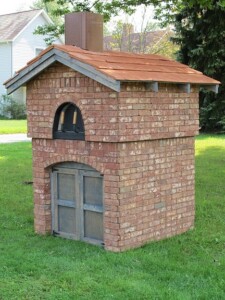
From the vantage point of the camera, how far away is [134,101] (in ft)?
22.1

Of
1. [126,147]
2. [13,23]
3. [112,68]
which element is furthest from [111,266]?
[13,23]

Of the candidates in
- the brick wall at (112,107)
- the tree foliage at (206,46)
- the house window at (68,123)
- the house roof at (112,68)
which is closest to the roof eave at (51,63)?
the house roof at (112,68)

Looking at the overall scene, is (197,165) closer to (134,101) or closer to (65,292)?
(134,101)

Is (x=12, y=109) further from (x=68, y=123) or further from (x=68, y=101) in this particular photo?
(x=68, y=101)

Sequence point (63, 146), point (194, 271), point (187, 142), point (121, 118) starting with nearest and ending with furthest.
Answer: point (194, 271) → point (121, 118) → point (63, 146) → point (187, 142)

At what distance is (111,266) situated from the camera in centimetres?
620

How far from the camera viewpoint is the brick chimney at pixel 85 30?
24.3 feet

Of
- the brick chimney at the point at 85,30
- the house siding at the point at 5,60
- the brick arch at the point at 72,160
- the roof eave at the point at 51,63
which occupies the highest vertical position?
the house siding at the point at 5,60

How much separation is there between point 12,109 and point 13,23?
7.01 meters

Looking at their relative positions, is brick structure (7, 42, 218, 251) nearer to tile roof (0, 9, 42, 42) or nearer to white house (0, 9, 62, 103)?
white house (0, 9, 62, 103)

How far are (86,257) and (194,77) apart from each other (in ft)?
9.59

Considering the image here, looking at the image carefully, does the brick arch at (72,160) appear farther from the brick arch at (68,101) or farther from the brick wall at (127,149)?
the brick arch at (68,101)

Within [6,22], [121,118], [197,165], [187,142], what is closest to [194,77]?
[187,142]

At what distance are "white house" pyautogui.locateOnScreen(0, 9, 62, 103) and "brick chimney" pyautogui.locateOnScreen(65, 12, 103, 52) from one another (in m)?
28.9
